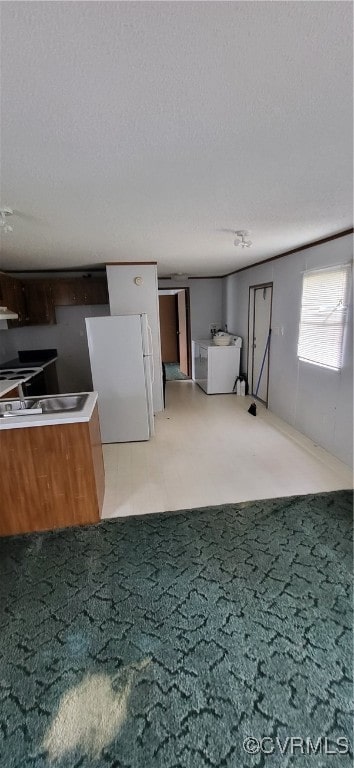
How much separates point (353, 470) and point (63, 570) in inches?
102

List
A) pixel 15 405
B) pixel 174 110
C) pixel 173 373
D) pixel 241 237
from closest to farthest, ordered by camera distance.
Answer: pixel 174 110 → pixel 15 405 → pixel 241 237 → pixel 173 373

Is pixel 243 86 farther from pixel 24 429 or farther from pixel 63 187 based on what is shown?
pixel 24 429

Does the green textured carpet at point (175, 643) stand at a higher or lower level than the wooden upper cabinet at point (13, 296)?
lower

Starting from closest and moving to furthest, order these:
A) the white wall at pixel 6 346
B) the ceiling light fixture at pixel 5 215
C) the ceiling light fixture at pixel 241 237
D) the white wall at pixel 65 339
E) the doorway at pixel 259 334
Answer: the ceiling light fixture at pixel 5 215 → the ceiling light fixture at pixel 241 237 → the doorway at pixel 259 334 → the white wall at pixel 6 346 → the white wall at pixel 65 339

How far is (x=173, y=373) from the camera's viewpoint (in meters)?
7.66

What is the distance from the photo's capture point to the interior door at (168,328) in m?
8.63

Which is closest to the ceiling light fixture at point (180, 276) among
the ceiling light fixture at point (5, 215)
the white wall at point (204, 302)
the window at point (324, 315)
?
the white wall at point (204, 302)

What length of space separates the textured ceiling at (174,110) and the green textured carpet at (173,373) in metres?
4.97

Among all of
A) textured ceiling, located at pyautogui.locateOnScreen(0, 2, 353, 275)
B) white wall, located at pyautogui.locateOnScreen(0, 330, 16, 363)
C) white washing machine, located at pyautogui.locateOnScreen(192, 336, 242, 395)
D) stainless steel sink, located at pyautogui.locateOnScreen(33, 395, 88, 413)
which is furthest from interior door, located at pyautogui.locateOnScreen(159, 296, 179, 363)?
textured ceiling, located at pyautogui.locateOnScreen(0, 2, 353, 275)

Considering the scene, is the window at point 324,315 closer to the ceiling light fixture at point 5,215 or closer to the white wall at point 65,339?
the ceiling light fixture at point 5,215

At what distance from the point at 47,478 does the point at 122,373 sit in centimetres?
167

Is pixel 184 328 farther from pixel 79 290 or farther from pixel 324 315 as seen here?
pixel 324 315

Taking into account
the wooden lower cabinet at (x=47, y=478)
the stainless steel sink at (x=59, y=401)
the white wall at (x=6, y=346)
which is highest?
the white wall at (x=6, y=346)

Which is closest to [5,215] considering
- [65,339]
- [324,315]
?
[324,315]
